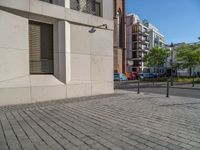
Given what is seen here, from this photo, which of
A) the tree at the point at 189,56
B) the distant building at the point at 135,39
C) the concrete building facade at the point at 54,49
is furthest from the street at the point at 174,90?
the distant building at the point at 135,39

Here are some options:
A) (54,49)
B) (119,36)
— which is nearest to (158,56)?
(119,36)

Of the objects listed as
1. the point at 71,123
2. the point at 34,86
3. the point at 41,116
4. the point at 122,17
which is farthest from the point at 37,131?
the point at 122,17

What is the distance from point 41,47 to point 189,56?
2599cm

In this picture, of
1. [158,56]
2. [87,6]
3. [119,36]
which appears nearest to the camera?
[87,6]

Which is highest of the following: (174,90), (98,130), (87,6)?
(87,6)

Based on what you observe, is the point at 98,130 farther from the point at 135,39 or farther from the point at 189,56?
the point at 135,39

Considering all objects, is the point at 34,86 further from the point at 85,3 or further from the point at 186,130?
the point at 186,130

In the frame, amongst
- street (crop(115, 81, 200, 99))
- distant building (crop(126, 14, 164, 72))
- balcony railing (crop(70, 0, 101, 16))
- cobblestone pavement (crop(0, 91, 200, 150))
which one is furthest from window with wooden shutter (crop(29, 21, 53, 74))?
distant building (crop(126, 14, 164, 72))

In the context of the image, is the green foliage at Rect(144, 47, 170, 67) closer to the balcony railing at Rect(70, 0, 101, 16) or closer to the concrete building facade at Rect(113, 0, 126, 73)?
the concrete building facade at Rect(113, 0, 126, 73)

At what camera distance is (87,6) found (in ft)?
38.3

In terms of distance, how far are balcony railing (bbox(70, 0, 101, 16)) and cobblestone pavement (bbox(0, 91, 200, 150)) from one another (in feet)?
21.5

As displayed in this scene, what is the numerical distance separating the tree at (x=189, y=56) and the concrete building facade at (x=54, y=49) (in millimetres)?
21321

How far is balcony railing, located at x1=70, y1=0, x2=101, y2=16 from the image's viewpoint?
36.1 feet

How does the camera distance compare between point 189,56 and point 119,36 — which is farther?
point 119,36
